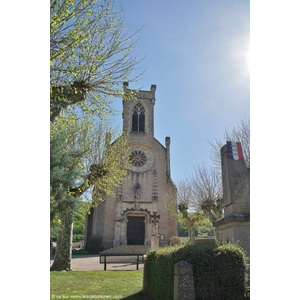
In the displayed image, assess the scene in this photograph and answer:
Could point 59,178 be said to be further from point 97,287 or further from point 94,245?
point 94,245

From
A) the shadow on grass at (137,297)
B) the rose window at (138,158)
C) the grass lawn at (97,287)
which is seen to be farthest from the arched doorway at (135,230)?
the shadow on grass at (137,297)

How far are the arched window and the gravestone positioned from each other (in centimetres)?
2207

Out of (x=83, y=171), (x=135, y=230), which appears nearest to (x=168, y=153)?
(x=135, y=230)

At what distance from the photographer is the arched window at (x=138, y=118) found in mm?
29609

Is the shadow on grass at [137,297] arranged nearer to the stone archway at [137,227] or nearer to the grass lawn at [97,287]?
the grass lawn at [97,287]

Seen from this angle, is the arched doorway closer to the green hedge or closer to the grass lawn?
the grass lawn

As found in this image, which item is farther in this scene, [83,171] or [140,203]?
[140,203]

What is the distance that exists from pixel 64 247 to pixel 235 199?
8231mm

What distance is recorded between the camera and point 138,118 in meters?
29.9

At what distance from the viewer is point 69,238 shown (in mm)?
11883

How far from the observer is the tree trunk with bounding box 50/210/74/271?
1136 cm
